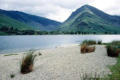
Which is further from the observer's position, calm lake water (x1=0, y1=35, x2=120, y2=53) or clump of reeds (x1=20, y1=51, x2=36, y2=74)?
calm lake water (x1=0, y1=35, x2=120, y2=53)

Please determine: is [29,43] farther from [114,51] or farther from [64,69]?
[64,69]

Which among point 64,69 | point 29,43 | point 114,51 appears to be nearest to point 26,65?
point 64,69

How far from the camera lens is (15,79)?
333 inches

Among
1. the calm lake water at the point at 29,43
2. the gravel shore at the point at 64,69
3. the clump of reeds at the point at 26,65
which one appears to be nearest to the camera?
the gravel shore at the point at 64,69

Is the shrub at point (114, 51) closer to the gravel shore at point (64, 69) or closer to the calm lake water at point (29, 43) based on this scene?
the gravel shore at point (64, 69)

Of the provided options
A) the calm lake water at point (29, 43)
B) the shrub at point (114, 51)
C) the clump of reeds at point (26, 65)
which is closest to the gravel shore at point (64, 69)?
the clump of reeds at point (26, 65)

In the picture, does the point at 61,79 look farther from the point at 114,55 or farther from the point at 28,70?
the point at 114,55

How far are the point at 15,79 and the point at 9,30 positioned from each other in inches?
7007

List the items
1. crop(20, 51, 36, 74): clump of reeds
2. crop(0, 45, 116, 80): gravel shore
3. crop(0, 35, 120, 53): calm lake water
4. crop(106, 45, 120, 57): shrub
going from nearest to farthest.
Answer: crop(0, 45, 116, 80): gravel shore
crop(20, 51, 36, 74): clump of reeds
crop(106, 45, 120, 57): shrub
crop(0, 35, 120, 53): calm lake water

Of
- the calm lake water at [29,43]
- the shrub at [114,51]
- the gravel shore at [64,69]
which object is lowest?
the calm lake water at [29,43]

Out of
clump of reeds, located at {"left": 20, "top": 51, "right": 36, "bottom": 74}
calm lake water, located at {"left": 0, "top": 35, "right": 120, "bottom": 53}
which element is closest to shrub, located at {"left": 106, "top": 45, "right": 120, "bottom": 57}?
clump of reeds, located at {"left": 20, "top": 51, "right": 36, "bottom": 74}

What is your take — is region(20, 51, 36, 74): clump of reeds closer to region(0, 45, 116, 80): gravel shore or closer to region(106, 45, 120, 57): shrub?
region(0, 45, 116, 80): gravel shore

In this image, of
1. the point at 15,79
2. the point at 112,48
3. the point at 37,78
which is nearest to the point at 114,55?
the point at 112,48

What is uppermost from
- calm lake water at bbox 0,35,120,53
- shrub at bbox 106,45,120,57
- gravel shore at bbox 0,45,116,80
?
shrub at bbox 106,45,120,57
